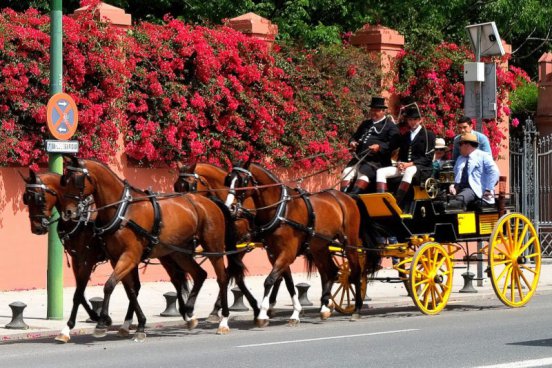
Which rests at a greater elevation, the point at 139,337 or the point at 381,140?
the point at 381,140

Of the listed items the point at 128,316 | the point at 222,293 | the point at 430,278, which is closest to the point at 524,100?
the point at 430,278

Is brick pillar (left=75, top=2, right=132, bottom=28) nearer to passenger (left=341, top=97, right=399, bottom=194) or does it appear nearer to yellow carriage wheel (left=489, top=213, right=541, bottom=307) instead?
passenger (left=341, top=97, right=399, bottom=194)

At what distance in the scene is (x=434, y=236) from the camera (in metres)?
17.4

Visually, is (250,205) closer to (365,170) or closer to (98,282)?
(365,170)

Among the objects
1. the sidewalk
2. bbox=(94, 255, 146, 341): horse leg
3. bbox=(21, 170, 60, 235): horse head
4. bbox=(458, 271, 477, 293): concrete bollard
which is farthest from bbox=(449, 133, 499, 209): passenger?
bbox=(21, 170, 60, 235): horse head

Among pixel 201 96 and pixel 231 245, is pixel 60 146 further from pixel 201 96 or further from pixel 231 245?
pixel 201 96

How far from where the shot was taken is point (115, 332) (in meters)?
15.4

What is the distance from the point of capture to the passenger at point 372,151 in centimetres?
1739

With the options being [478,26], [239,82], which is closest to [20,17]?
[239,82]

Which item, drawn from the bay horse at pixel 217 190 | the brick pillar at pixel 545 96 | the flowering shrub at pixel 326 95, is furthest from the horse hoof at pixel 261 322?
the brick pillar at pixel 545 96

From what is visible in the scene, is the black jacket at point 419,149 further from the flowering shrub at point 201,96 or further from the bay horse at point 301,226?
the flowering shrub at point 201,96

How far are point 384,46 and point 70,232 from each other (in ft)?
40.3

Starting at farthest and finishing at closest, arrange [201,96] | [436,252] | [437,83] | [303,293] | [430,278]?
1. [437,83]
2. [201,96]
3. [303,293]
4. [436,252]
5. [430,278]

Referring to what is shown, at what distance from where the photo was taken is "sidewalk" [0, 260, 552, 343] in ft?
50.9
